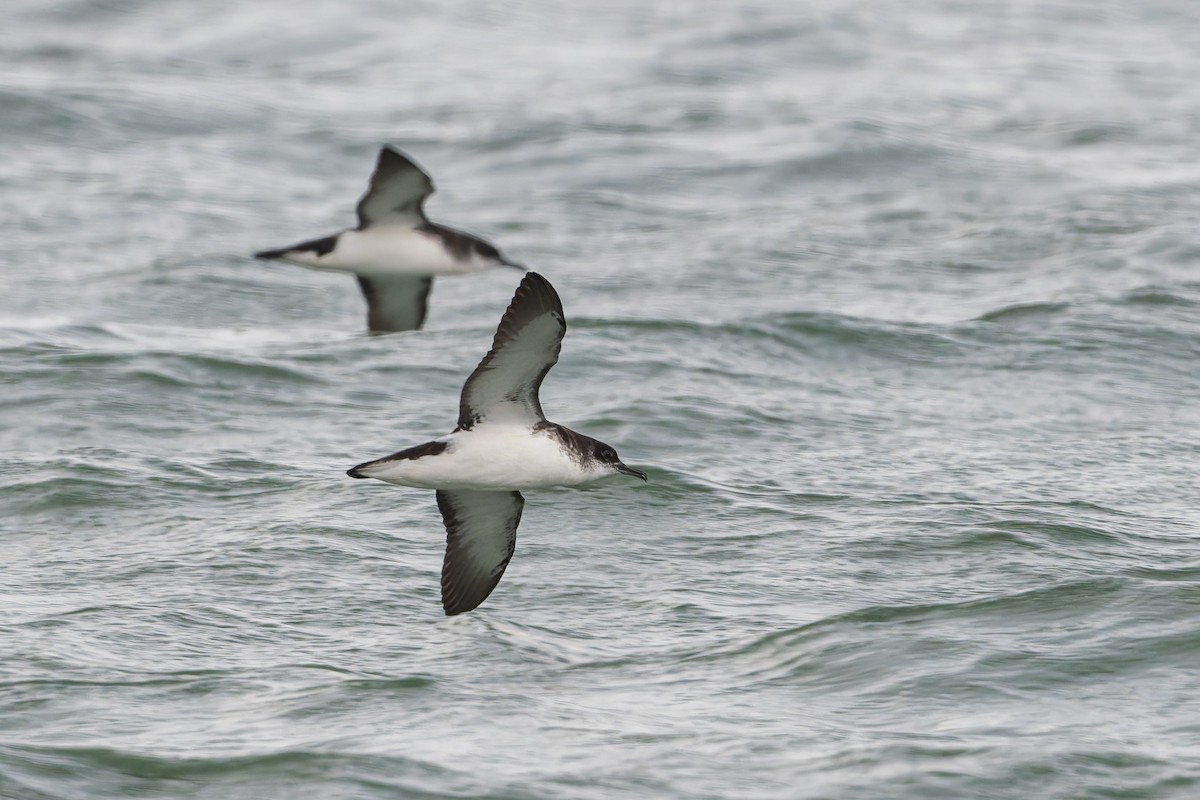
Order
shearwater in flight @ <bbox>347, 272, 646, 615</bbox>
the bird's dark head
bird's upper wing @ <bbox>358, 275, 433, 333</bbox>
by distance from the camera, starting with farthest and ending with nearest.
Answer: bird's upper wing @ <bbox>358, 275, 433, 333</bbox>
the bird's dark head
shearwater in flight @ <bbox>347, 272, 646, 615</bbox>

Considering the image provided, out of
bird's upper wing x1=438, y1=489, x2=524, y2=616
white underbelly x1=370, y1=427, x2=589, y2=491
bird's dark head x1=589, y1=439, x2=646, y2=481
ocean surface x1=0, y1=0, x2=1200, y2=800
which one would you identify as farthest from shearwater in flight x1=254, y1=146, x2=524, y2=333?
white underbelly x1=370, y1=427, x2=589, y2=491

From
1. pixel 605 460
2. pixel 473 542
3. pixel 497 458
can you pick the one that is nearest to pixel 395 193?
pixel 473 542

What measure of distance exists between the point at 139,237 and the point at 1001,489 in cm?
835

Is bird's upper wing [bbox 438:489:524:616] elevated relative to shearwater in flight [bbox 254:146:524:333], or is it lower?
lower

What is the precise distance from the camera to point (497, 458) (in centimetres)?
787

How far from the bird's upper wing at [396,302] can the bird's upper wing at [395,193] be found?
441mm

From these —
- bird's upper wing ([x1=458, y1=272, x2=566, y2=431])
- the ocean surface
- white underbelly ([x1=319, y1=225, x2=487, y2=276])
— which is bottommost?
the ocean surface

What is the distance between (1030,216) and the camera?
16.4 meters

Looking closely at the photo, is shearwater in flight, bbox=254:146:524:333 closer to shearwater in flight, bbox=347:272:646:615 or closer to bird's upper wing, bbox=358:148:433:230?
bird's upper wing, bbox=358:148:433:230

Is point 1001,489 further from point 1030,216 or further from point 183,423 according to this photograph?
point 1030,216

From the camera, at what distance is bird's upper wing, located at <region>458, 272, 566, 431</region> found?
24.1 feet

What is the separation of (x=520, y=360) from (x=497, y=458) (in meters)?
0.43

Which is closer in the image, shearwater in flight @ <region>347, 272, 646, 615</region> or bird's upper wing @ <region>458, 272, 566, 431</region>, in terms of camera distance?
bird's upper wing @ <region>458, 272, 566, 431</region>

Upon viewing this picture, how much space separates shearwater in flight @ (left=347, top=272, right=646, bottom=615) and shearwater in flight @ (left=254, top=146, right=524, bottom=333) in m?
4.50
